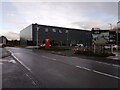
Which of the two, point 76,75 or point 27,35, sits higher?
point 27,35

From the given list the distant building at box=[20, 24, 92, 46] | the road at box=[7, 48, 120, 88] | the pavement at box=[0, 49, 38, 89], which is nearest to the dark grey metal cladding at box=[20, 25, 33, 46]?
the distant building at box=[20, 24, 92, 46]

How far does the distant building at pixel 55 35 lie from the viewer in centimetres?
11062

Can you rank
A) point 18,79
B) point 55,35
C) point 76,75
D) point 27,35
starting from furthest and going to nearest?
point 27,35 → point 55,35 → point 76,75 → point 18,79

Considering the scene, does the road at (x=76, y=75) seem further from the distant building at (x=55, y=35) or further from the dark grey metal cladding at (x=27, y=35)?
the dark grey metal cladding at (x=27, y=35)

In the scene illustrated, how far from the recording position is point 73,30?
138 metres

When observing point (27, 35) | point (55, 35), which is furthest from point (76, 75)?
point (27, 35)

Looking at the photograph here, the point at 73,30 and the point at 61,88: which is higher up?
the point at 73,30

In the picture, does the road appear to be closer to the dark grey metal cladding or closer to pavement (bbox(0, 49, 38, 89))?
pavement (bbox(0, 49, 38, 89))

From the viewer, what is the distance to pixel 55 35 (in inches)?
4808

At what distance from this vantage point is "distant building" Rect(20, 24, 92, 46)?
11062 centimetres

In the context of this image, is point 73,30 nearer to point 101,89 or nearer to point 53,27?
point 53,27

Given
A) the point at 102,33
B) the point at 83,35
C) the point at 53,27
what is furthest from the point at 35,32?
the point at 102,33

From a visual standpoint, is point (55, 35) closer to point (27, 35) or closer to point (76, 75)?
point (27, 35)

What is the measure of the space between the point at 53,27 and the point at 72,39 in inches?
650
